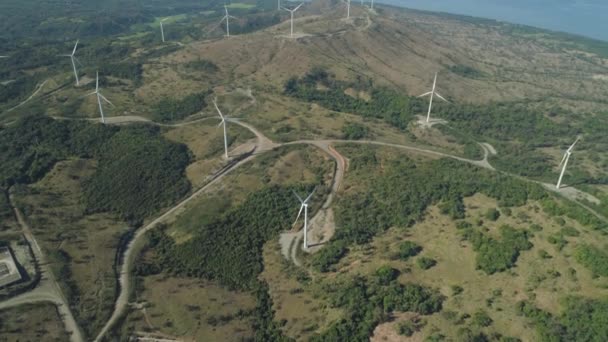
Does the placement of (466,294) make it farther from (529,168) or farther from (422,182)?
(529,168)

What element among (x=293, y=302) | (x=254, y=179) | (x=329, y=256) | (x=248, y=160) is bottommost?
(x=293, y=302)

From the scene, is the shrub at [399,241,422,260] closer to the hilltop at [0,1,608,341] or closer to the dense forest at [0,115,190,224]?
the hilltop at [0,1,608,341]

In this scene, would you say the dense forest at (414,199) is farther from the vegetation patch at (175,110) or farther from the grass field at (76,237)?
the vegetation patch at (175,110)

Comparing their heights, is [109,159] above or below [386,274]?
below

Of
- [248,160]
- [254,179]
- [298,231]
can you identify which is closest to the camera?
[298,231]

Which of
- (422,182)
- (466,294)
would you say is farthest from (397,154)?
(466,294)

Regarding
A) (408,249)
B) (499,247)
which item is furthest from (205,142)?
(499,247)

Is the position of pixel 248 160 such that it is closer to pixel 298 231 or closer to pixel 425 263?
pixel 298 231
